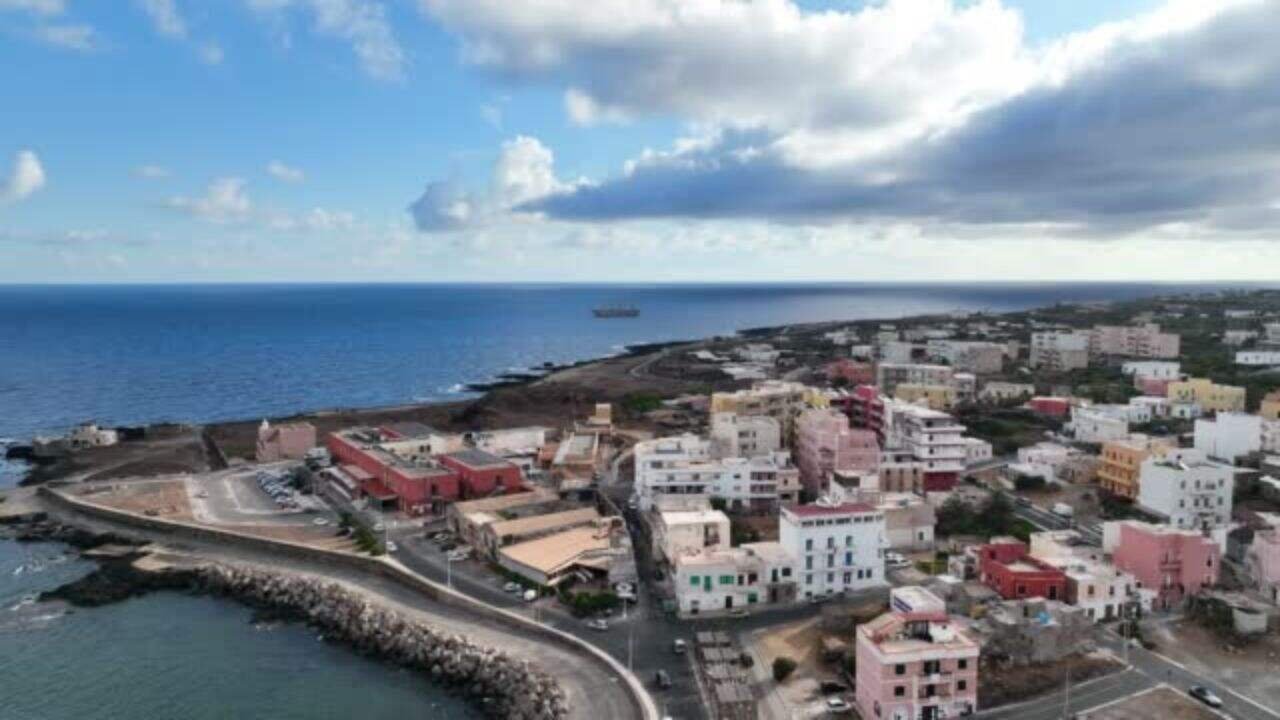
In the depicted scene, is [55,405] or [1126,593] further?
[55,405]

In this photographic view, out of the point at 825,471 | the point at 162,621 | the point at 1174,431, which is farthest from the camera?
the point at 1174,431

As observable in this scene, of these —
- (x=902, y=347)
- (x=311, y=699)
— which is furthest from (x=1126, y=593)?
(x=902, y=347)

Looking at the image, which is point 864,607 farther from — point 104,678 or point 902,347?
point 902,347

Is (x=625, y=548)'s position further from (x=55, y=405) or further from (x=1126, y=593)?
(x=55, y=405)

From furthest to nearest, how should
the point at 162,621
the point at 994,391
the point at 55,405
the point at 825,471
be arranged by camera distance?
1. the point at 55,405
2. the point at 994,391
3. the point at 825,471
4. the point at 162,621

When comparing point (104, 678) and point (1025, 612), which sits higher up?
point (1025, 612)

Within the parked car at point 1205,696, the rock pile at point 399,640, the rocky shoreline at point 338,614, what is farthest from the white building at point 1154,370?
the rocky shoreline at point 338,614
